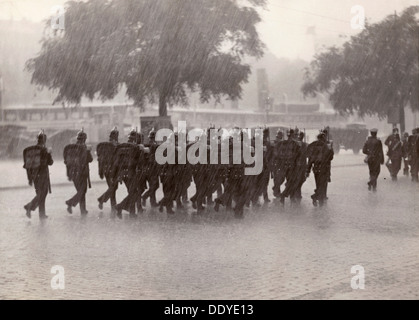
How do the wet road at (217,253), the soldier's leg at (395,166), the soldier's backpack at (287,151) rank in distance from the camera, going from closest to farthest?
the wet road at (217,253)
the soldier's backpack at (287,151)
the soldier's leg at (395,166)

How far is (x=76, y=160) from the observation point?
1480 centimetres

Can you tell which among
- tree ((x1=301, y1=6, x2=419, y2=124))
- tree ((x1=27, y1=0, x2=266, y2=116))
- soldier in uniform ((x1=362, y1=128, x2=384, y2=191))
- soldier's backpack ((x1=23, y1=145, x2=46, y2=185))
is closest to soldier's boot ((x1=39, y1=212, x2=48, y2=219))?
soldier's backpack ((x1=23, y1=145, x2=46, y2=185))

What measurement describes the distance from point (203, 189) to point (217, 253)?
5538 mm

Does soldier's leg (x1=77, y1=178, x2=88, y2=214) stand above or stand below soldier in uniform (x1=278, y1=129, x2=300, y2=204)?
below

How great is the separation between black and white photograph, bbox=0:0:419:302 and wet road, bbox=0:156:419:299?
0.04 meters

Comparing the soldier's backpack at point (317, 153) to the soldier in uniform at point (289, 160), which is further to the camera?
the soldier in uniform at point (289, 160)

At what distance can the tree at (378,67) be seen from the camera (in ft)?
120

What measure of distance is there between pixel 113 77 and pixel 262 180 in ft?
47.0

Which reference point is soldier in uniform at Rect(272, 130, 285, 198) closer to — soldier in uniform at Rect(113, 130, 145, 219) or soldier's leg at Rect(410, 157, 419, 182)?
soldier in uniform at Rect(113, 130, 145, 219)

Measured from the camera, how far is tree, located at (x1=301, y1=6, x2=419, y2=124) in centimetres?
3662

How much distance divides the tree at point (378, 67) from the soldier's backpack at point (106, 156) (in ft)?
72.9

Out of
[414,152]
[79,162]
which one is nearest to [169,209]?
[79,162]

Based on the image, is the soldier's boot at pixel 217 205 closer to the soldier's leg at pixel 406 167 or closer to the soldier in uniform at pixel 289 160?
the soldier in uniform at pixel 289 160

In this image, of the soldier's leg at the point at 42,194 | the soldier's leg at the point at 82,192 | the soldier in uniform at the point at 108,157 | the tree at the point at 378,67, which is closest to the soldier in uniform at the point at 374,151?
the soldier in uniform at the point at 108,157
